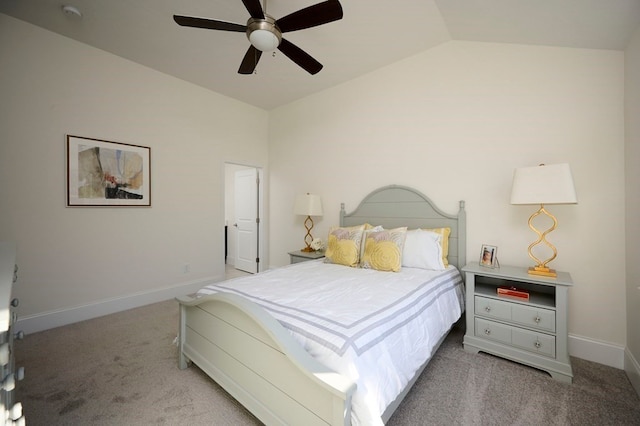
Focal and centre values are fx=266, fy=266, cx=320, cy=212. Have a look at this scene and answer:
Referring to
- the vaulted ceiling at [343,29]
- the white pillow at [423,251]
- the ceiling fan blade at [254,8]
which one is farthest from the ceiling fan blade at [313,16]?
the white pillow at [423,251]

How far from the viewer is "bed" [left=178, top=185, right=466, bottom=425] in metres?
1.14

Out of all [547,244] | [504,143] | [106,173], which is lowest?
[547,244]

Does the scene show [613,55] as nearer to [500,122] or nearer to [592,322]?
[500,122]

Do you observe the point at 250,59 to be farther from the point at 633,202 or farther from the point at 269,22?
the point at 633,202

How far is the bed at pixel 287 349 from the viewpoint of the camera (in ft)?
3.75

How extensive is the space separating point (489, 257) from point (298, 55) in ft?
8.08

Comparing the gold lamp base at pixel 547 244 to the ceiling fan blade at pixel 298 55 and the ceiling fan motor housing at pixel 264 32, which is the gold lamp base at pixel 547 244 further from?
the ceiling fan motor housing at pixel 264 32

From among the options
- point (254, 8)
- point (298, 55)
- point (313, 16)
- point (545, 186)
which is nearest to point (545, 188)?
point (545, 186)

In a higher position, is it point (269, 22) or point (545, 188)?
point (269, 22)

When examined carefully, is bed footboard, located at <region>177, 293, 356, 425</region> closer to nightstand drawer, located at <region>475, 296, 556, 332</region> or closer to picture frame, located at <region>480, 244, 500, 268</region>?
nightstand drawer, located at <region>475, 296, 556, 332</region>

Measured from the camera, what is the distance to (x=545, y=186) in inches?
79.3

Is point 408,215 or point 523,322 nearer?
point 523,322

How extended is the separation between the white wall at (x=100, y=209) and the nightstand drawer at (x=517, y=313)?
11.8ft

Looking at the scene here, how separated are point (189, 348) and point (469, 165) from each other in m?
3.04
